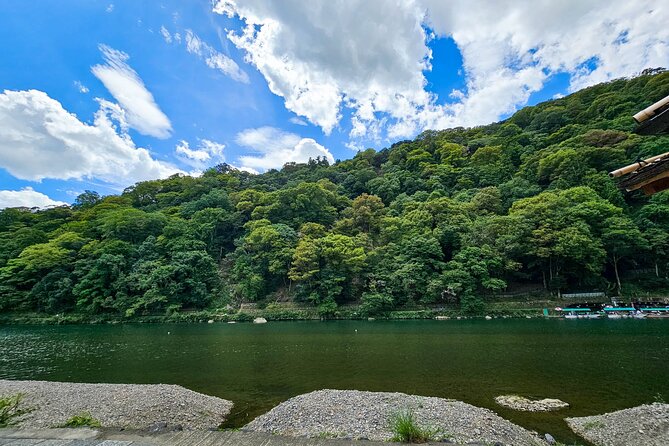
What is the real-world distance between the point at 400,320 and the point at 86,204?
258ft

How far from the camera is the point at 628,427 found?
23.0ft

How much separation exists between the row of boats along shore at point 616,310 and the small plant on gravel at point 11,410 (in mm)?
36581

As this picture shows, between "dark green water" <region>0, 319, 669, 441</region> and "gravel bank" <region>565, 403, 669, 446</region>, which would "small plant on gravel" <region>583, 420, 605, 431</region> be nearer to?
"gravel bank" <region>565, 403, 669, 446</region>

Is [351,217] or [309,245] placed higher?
[351,217]

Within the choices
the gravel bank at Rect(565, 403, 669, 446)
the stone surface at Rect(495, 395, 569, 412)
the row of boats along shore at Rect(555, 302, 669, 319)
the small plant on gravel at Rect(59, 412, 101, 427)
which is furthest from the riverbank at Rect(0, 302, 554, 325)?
the small plant on gravel at Rect(59, 412, 101, 427)

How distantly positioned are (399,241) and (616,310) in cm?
2231

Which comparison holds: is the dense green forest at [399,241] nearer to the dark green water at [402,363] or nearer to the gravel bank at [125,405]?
the dark green water at [402,363]

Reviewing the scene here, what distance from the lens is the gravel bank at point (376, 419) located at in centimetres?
671

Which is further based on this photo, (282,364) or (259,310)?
(259,310)

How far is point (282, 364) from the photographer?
14.9 metres

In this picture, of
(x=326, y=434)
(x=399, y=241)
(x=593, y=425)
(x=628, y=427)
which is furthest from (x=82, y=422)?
(x=399, y=241)

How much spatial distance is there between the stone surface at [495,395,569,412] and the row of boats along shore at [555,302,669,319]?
24.5 m

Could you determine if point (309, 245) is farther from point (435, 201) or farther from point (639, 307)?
point (639, 307)

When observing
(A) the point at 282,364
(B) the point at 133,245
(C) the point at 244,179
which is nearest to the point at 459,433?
(A) the point at 282,364
